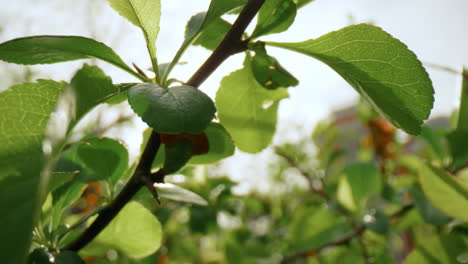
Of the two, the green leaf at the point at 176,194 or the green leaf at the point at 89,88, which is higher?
the green leaf at the point at 89,88

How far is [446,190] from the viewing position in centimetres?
44

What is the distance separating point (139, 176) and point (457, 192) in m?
0.34

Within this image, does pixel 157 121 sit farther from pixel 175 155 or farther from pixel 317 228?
pixel 317 228

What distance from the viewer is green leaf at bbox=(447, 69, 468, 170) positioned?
57cm

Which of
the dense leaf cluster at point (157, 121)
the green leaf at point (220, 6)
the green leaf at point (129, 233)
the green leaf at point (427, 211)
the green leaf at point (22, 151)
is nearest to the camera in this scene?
the green leaf at point (22, 151)

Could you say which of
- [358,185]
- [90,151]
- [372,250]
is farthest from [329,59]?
[372,250]

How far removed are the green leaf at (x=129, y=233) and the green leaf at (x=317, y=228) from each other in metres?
0.58

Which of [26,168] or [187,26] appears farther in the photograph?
[187,26]

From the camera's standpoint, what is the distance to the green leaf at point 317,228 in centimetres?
98

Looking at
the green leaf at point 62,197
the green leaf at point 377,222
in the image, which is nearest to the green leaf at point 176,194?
the green leaf at point 62,197

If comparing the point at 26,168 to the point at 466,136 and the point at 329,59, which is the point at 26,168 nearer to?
the point at 329,59

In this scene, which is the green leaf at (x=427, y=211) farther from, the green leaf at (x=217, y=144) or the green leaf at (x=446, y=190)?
the green leaf at (x=217, y=144)

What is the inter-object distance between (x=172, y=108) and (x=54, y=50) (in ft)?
0.44

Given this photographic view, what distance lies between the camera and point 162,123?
298 mm
